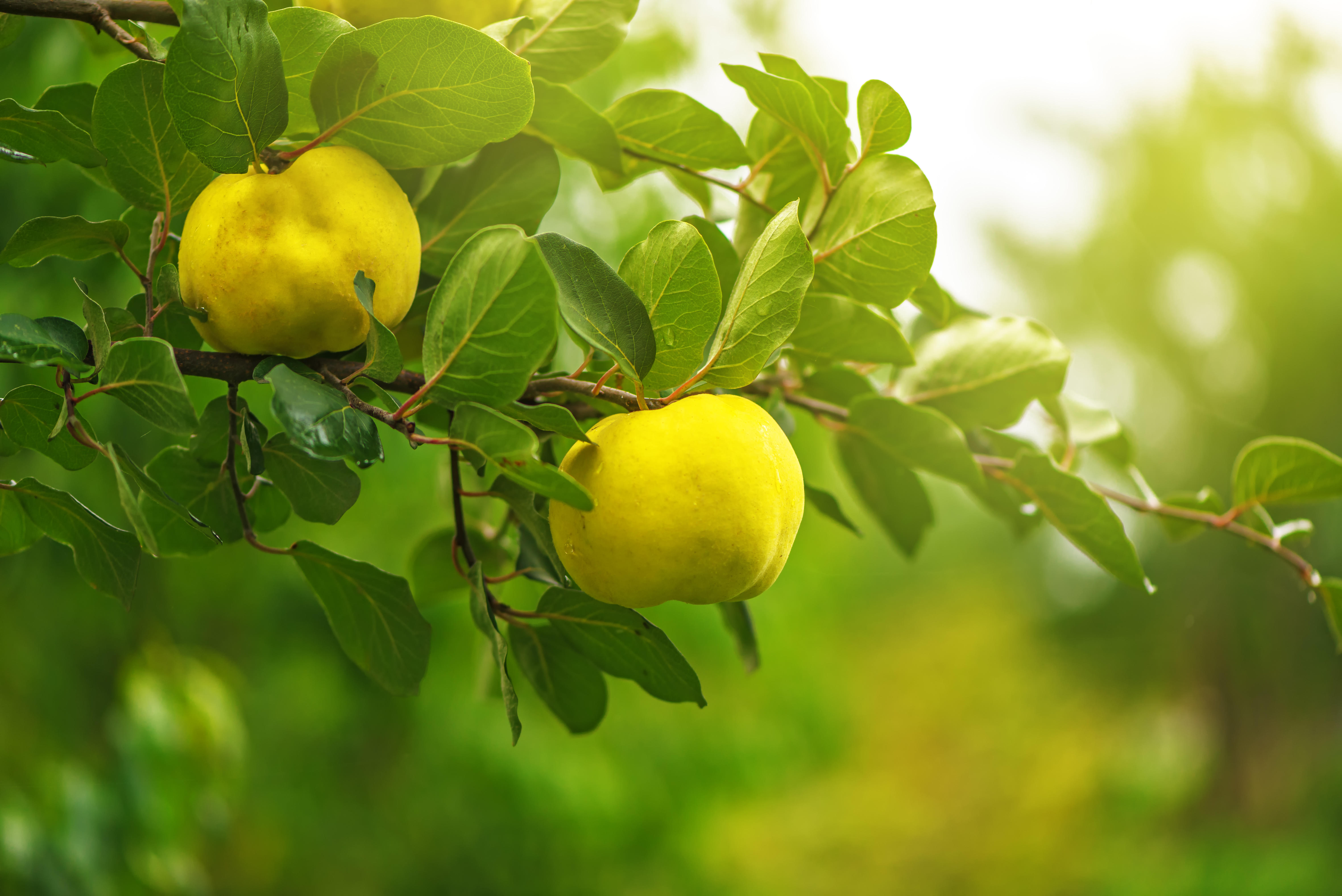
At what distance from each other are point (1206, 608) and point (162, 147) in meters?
5.51

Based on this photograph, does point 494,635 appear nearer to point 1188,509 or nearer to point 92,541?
point 92,541

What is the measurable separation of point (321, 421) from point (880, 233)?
0.59 ft

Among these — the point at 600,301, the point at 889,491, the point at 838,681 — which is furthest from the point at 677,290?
the point at 838,681

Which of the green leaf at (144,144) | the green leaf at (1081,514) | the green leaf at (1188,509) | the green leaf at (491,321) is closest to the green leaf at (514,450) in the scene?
the green leaf at (491,321)

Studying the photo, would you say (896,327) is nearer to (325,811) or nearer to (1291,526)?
(1291,526)

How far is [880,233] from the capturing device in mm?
283

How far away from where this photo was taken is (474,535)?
458 mm

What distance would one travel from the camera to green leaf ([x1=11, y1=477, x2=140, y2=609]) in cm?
28

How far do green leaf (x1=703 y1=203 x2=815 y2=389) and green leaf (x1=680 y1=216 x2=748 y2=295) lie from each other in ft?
0.27

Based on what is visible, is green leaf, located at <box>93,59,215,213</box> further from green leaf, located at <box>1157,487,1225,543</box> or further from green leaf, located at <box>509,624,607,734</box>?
green leaf, located at <box>1157,487,1225,543</box>

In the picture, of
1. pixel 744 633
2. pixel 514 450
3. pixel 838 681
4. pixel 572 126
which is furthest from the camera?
pixel 838 681

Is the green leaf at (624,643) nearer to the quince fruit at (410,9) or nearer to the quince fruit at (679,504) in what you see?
the quince fruit at (679,504)

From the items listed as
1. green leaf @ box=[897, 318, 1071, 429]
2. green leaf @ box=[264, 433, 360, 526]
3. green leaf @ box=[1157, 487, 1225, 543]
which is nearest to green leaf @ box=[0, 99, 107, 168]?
green leaf @ box=[264, 433, 360, 526]

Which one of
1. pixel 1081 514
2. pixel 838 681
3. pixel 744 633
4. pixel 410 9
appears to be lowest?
pixel 838 681
